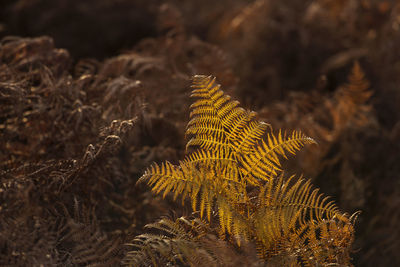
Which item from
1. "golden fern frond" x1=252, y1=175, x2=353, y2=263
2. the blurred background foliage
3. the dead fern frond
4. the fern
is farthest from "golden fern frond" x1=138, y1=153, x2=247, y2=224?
the dead fern frond

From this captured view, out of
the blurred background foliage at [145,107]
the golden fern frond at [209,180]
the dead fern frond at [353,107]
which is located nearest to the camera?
the golden fern frond at [209,180]

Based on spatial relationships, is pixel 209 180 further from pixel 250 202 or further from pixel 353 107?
pixel 353 107

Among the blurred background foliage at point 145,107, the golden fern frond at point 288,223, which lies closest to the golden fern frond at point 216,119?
the golden fern frond at point 288,223

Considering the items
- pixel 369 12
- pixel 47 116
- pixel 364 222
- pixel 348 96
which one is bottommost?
pixel 364 222

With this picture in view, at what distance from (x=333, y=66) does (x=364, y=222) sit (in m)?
2.20

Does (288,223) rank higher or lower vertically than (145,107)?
lower

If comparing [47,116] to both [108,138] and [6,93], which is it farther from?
[108,138]

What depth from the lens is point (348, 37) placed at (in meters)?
5.27

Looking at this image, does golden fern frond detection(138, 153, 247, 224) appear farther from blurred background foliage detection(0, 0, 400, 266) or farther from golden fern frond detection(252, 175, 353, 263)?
blurred background foliage detection(0, 0, 400, 266)

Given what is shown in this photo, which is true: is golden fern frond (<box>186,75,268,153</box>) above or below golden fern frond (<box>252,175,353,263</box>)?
above

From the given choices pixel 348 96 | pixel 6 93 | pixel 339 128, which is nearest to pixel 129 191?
pixel 6 93

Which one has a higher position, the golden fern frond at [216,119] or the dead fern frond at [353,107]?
the dead fern frond at [353,107]

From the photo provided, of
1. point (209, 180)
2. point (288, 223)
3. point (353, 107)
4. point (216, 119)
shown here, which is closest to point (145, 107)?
point (216, 119)

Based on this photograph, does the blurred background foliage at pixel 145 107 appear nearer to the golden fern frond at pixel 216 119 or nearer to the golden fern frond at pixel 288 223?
the golden fern frond at pixel 216 119
